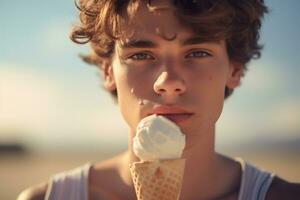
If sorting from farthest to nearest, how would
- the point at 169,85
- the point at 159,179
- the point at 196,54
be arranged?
the point at 196,54 → the point at 169,85 → the point at 159,179

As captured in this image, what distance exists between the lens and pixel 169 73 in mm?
3658

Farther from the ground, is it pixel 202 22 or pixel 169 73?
pixel 202 22

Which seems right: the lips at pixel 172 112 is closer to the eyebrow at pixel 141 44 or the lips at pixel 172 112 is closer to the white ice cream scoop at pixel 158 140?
the white ice cream scoop at pixel 158 140

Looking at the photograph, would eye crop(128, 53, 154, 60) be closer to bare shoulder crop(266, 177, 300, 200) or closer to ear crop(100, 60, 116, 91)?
ear crop(100, 60, 116, 91)

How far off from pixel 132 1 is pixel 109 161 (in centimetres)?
115

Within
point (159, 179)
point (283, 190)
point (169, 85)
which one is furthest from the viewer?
point (283, 190)

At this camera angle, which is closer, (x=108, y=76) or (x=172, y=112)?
(x=172, y=112)

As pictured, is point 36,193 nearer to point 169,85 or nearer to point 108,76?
point 108,76

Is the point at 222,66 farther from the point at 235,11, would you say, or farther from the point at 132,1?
the point at 132,1

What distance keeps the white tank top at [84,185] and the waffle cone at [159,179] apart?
94 centimetres

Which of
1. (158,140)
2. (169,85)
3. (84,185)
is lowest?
(84,185)

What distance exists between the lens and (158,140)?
3377mm

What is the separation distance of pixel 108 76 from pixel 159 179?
3.82ft

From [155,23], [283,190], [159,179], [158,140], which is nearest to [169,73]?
[155,23]
